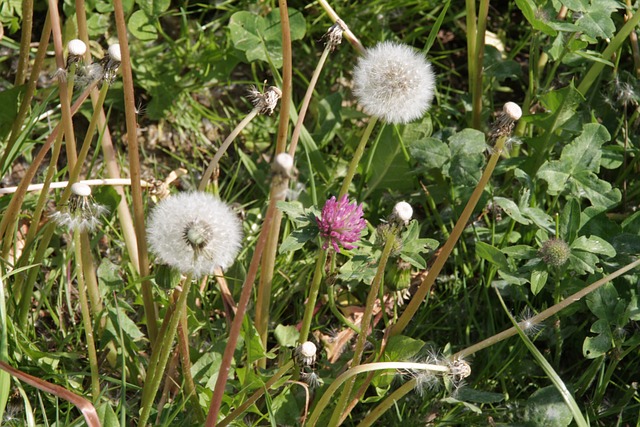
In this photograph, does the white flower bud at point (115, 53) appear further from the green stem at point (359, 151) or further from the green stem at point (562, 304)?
the green stem at point (562, 304)

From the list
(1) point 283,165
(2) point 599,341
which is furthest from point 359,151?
(2) point 599,341

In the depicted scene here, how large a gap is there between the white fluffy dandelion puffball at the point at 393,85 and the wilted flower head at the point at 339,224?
197 mm

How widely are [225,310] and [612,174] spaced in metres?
1.27

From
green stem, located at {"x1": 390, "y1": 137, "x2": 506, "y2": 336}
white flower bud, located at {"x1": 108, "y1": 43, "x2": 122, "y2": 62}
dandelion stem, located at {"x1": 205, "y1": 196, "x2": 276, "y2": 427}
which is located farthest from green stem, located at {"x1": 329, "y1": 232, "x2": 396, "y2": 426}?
white flower bud, located at {"x1": 108, "y1": 43, "x2": 122, "y2": 62}

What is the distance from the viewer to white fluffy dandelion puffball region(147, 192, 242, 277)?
1.34m

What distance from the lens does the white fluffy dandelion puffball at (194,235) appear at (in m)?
1.34

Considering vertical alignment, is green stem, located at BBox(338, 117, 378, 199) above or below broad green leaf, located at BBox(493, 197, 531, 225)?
above

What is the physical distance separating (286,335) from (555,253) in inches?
25.7

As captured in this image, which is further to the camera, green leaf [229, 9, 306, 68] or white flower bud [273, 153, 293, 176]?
green leaf [229, 9, 306, 68]

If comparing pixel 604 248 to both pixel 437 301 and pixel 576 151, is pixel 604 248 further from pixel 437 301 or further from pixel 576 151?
pixel 437 301

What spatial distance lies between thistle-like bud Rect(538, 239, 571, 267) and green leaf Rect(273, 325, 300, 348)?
61 centimetres

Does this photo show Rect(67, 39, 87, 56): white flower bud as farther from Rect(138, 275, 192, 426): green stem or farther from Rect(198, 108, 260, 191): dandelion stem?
Rect(138, 275, 192, 426): green stem

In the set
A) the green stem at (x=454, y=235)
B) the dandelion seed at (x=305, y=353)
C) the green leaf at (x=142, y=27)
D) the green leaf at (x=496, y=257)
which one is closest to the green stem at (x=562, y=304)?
the green stem at (x=454, y=235)

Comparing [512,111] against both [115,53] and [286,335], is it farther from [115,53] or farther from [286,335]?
[286,335]
